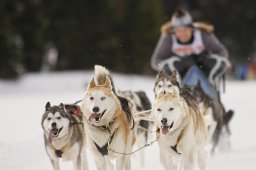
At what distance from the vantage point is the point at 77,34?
3344 cm

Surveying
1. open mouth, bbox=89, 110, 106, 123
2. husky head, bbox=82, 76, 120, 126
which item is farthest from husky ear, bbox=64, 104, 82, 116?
open mouth, bbox=89, 110, 106, 123

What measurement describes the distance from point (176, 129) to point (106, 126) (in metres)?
0.72

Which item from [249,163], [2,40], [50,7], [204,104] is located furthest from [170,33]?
[50,7]

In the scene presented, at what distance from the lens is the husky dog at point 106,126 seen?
21.5 ft

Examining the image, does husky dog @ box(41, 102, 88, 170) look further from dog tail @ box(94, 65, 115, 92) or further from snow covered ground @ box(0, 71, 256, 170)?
snow covered ground @ box(0, 71, 256, 170)

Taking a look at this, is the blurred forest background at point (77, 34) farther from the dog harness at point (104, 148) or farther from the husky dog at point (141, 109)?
the dog harness at point (104, 148)

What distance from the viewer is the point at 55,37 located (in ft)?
107

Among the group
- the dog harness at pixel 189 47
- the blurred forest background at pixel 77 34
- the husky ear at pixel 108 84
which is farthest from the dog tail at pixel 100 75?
the blurred forest background at pixel 77 34

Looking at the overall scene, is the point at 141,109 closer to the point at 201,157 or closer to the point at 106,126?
the point at 201,157

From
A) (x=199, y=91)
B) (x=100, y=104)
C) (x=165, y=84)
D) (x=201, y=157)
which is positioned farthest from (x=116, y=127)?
(x=199, y=91)

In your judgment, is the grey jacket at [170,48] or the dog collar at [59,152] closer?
the dog collar at [59,152]

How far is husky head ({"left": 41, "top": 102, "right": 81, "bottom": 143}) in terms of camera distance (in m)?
7.04

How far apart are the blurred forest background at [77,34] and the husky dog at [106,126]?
20.2m

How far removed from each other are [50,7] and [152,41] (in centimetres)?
625
